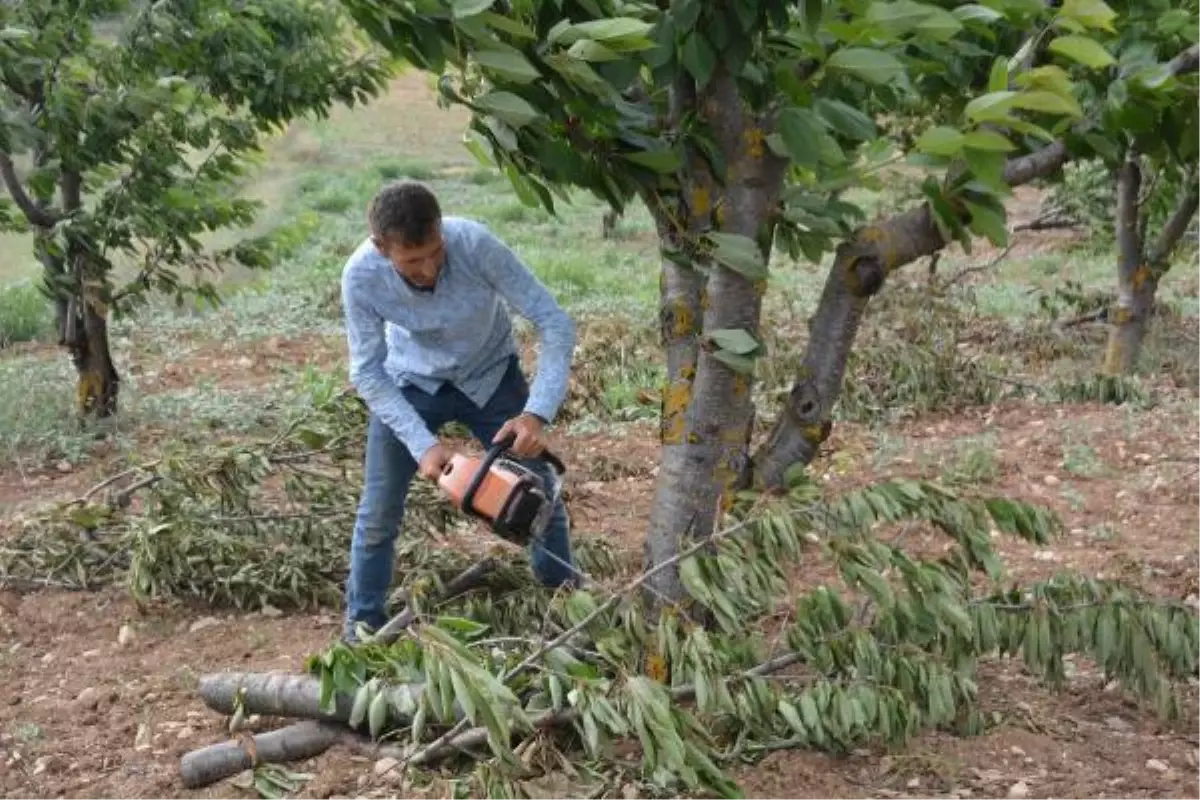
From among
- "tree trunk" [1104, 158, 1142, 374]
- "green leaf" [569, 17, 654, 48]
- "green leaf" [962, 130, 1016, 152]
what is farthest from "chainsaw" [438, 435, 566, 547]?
"tree trunk" [1104, 158, 1142, 374]

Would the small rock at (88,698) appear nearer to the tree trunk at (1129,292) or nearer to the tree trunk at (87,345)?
the tree trunk at (87,345)

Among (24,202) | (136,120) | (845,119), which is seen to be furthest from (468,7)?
(24,202)

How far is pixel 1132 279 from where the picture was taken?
321 inches

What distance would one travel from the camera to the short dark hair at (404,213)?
365cm

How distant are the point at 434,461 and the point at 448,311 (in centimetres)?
48

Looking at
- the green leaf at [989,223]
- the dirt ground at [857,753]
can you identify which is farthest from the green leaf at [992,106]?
the dirt ground at [857,753]

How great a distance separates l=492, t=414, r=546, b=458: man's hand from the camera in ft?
12.5

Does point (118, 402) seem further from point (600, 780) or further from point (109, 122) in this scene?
point (600, 780)

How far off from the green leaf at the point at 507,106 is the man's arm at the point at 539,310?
1.41 m

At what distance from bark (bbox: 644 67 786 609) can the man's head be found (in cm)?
77

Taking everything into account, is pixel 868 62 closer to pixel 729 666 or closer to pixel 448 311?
pixel 729 666

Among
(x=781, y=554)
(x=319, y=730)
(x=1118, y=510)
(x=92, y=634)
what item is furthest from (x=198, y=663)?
(x=1118, y=510)

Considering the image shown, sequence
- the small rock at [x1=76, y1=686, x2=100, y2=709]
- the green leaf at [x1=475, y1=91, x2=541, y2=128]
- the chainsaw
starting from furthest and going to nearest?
the small rock at [x1=76, y1=686, x2=100, y2=709] < the chainsaw < the green leaf at [x1=475, y1=91, x2=541, y2=128]

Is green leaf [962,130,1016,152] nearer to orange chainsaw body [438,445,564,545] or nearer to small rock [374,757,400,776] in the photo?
orange chainsaw body [438,445,564,545]
